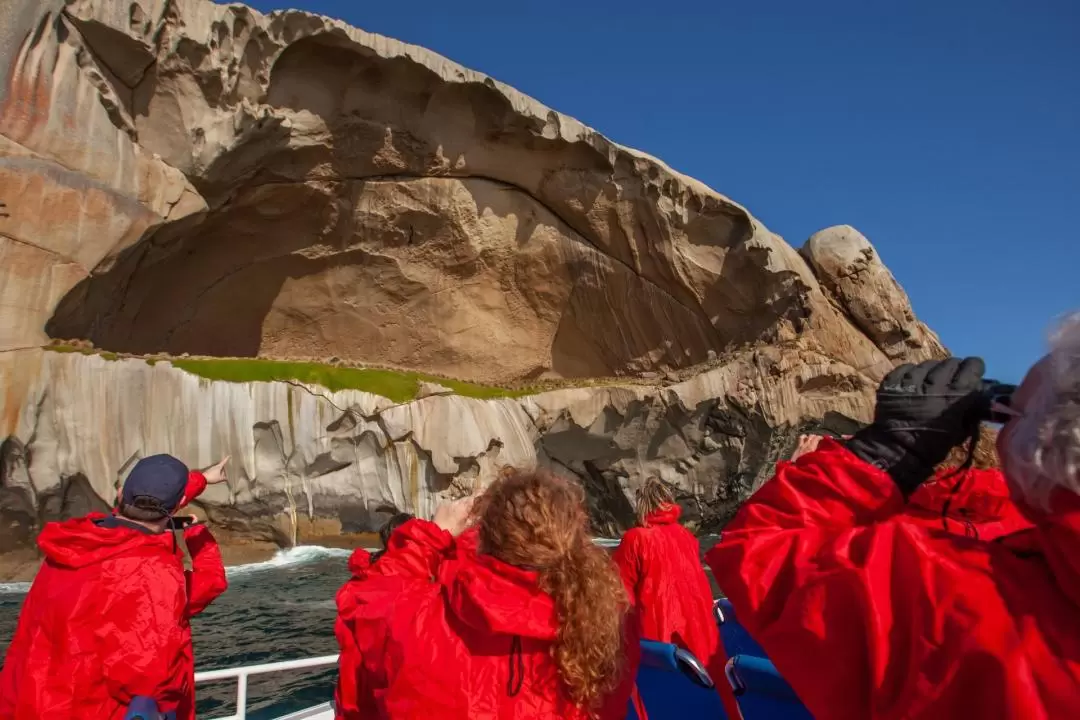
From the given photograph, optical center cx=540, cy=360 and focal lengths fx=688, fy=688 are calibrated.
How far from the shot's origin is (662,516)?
12.3 feet

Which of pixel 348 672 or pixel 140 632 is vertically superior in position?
pixel 140 632

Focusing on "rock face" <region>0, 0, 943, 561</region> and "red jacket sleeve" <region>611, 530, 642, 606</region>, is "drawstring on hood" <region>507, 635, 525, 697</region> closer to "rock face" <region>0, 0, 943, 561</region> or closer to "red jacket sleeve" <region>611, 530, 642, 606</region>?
"red jacket sleeve" <region>611, 530, 642, 606</region>

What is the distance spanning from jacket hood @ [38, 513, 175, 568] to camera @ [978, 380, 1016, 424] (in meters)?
2.57

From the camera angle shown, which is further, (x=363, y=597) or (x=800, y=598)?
(x=363, y=597)

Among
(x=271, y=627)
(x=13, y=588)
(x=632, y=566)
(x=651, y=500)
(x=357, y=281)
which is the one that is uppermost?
(x=357, y=281)

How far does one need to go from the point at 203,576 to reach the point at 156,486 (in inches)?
18.4

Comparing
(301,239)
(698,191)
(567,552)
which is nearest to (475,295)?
(301,239)

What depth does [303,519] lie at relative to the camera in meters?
12.9

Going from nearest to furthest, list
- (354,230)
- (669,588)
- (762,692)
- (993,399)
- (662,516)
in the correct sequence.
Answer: (993,399) → (762,692) → (669,588) → (662,516) → (354,230)

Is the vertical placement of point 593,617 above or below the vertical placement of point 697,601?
above

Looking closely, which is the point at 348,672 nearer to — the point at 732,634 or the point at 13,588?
the point at 732,634

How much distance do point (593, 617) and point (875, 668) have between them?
0.84m

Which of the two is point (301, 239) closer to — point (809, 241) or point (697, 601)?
point (809, 241)

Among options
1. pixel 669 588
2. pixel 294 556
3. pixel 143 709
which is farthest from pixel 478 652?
pixel 294 556
